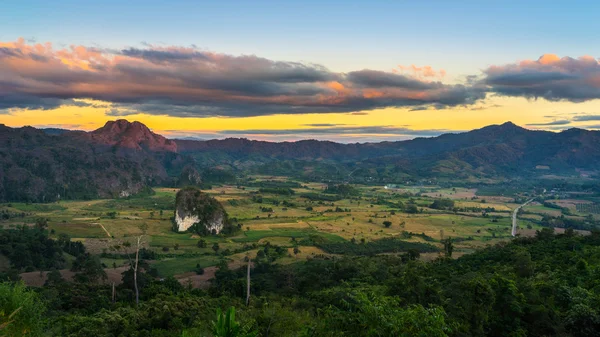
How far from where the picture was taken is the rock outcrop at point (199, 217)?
10906cm

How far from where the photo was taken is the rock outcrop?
4294 inches

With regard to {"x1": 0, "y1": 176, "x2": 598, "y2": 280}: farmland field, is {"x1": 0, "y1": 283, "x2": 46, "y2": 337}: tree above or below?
above

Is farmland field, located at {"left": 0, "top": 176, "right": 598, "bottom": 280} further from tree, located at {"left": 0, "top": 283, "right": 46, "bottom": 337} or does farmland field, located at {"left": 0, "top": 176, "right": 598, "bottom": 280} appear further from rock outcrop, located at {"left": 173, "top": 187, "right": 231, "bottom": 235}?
tree, located at {"left": 0, "top": 283, "right": 46, "bottom": 337}

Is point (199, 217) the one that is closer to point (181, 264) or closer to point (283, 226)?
point (283, 226)

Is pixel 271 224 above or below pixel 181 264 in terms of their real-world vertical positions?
below

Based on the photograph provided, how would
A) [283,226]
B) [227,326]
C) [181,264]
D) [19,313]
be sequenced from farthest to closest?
[283,226]
[181,264]
[19,313]
[227,326]

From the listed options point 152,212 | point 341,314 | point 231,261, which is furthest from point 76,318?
point 152,212

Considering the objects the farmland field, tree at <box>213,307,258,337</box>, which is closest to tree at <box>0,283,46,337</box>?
tree at <box>213,307,258,337</box>

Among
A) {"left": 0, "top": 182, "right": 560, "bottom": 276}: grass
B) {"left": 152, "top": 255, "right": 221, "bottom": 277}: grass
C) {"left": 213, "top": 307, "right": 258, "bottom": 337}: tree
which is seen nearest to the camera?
{"left": 213, "top": 307, "right": 258, "bottom": 337}: tree

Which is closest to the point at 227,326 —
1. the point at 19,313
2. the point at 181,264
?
the point at 19,313

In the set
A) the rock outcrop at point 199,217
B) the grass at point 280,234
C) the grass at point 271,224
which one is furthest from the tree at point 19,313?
the rock outcrop at point 199,217

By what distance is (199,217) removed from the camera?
110 meters

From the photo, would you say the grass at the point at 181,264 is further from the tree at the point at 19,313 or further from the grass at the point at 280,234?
the tree at the point at 19,313

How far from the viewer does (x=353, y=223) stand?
119875 millimetres
